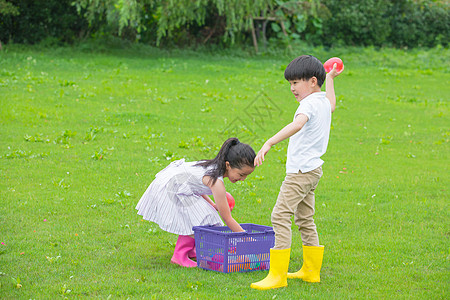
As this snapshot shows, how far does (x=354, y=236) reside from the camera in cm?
606

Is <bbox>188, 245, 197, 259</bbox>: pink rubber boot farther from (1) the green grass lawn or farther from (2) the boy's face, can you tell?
(2) the boy's face

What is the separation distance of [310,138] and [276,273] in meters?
1.11

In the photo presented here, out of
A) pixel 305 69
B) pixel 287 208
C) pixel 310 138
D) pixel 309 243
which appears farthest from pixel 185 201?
pixel 305 69

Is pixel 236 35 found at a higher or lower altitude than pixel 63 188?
higher

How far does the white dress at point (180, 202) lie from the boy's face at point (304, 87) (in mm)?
1064

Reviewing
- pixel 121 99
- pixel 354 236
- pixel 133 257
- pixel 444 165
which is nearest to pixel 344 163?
pixel 444 165

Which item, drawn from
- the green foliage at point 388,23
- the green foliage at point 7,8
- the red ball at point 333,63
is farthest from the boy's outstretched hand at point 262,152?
the green foliage at point 388,23

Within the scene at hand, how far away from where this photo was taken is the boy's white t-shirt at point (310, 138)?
14.9 feet

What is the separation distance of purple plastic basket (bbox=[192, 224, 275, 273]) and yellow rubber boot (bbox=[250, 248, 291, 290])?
363 mm

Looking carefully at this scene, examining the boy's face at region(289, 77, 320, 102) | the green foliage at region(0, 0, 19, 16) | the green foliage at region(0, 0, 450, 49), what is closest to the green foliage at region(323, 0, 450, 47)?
the green foliage at region(0, 0, 450, 49)

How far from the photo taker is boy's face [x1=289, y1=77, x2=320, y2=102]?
4672 mm

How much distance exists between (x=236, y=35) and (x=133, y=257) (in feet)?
62.8

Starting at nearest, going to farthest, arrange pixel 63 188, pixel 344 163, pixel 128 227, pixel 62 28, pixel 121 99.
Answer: pixel 128 227, pixel 63 188, pixel 344 163, pixel 121 99, pixel 62 28

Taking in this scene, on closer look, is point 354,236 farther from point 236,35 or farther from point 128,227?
point 236,35
